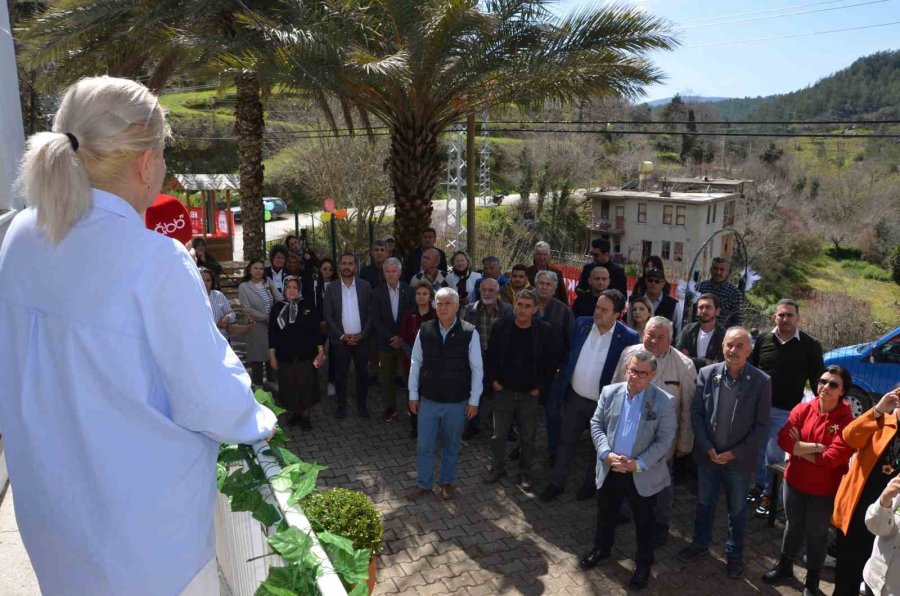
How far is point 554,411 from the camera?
6.65 metres

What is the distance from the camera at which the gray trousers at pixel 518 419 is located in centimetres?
616

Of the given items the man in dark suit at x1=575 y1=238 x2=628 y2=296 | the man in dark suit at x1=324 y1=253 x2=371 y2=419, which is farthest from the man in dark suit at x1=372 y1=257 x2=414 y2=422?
the man in dark suit at x1=575 y1=238 x2=628 y2=296

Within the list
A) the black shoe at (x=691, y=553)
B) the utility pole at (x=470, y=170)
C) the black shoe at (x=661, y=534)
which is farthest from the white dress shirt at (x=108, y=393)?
the utility pole at (x=470, y=170)

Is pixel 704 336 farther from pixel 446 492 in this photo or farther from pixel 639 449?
pixel 446 492

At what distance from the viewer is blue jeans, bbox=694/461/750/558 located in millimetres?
4867

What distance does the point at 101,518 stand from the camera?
55.6 inches

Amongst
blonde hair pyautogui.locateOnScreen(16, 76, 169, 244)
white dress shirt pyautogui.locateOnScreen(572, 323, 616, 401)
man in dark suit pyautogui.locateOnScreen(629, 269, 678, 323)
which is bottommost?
white dress shirt pyautogui.locateOnScreen(572, 323, 616, 401)

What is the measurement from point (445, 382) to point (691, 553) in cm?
235

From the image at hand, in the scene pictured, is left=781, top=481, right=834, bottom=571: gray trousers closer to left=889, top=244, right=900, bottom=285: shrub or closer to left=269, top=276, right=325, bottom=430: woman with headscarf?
left=269, top=276, right=325, bottom=430: woman with headscarf

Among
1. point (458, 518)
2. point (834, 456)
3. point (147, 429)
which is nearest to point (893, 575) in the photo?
point (834, 456)

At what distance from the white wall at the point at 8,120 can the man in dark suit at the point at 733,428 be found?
546 centimetres

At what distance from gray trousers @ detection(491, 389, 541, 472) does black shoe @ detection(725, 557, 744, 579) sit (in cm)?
195

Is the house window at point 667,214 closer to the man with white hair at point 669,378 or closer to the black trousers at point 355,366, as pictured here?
the black trousers at point 355,366

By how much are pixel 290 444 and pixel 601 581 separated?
3664 mm
